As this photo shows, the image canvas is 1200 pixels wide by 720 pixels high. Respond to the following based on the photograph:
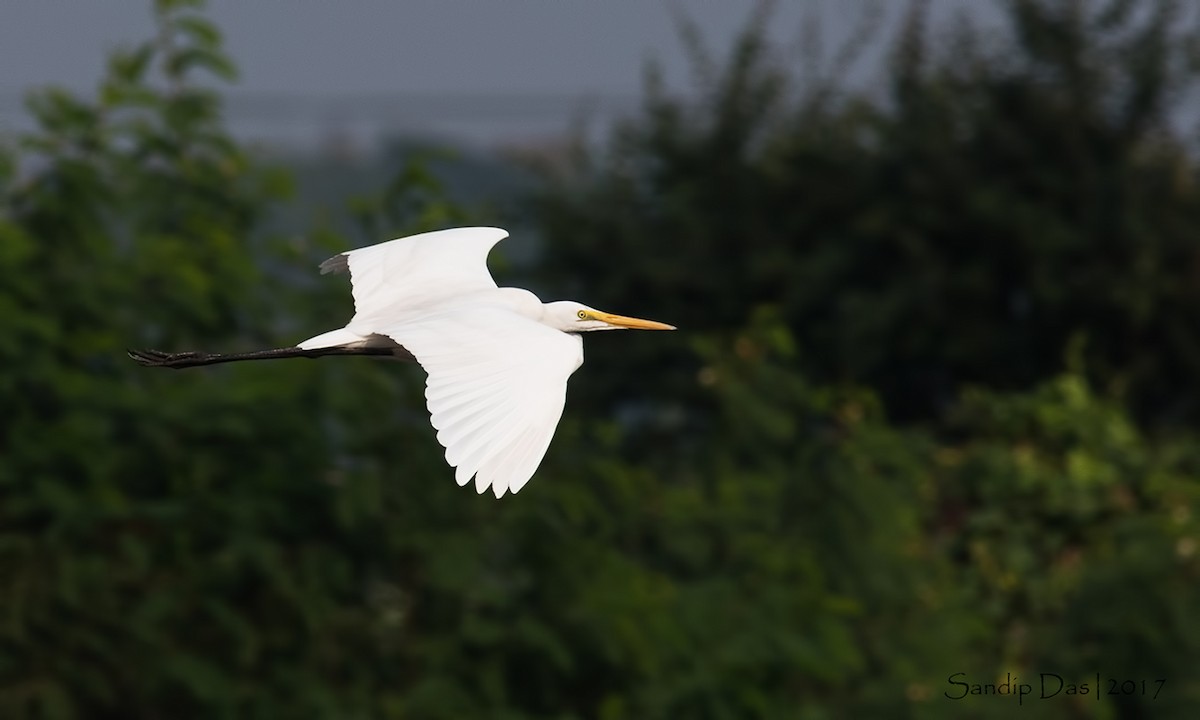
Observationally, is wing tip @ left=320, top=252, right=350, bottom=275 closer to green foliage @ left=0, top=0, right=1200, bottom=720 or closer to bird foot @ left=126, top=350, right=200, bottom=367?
bird foot @ left=126, top=350, right=200, bottom=367

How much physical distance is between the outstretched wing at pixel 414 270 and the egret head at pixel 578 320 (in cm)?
22

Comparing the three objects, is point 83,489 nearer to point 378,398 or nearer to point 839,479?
point 378,398

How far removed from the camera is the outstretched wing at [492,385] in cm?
473

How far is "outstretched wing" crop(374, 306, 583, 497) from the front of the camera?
4730 millimetres

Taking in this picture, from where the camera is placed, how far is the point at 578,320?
6.42 meters

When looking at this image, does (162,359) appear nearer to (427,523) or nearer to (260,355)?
(260,355)

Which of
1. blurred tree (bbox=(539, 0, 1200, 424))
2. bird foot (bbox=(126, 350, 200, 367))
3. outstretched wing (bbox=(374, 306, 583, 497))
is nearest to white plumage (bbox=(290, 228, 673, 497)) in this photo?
outstretched wing (bbox=(374, 306, 583, 497))

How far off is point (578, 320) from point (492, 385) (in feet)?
4.54

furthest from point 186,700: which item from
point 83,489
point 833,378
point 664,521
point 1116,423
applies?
point 833,378

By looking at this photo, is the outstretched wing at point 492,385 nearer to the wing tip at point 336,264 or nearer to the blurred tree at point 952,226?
the wing tip at point 336,264

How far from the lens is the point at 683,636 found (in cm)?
1016

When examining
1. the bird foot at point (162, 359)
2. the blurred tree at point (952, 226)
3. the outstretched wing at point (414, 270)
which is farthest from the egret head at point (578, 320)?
the blurred tree at point (952, 226)

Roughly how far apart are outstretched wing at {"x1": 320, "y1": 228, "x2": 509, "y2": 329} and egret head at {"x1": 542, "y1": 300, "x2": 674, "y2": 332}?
0.22m

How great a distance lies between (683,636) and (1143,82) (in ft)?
26.2
